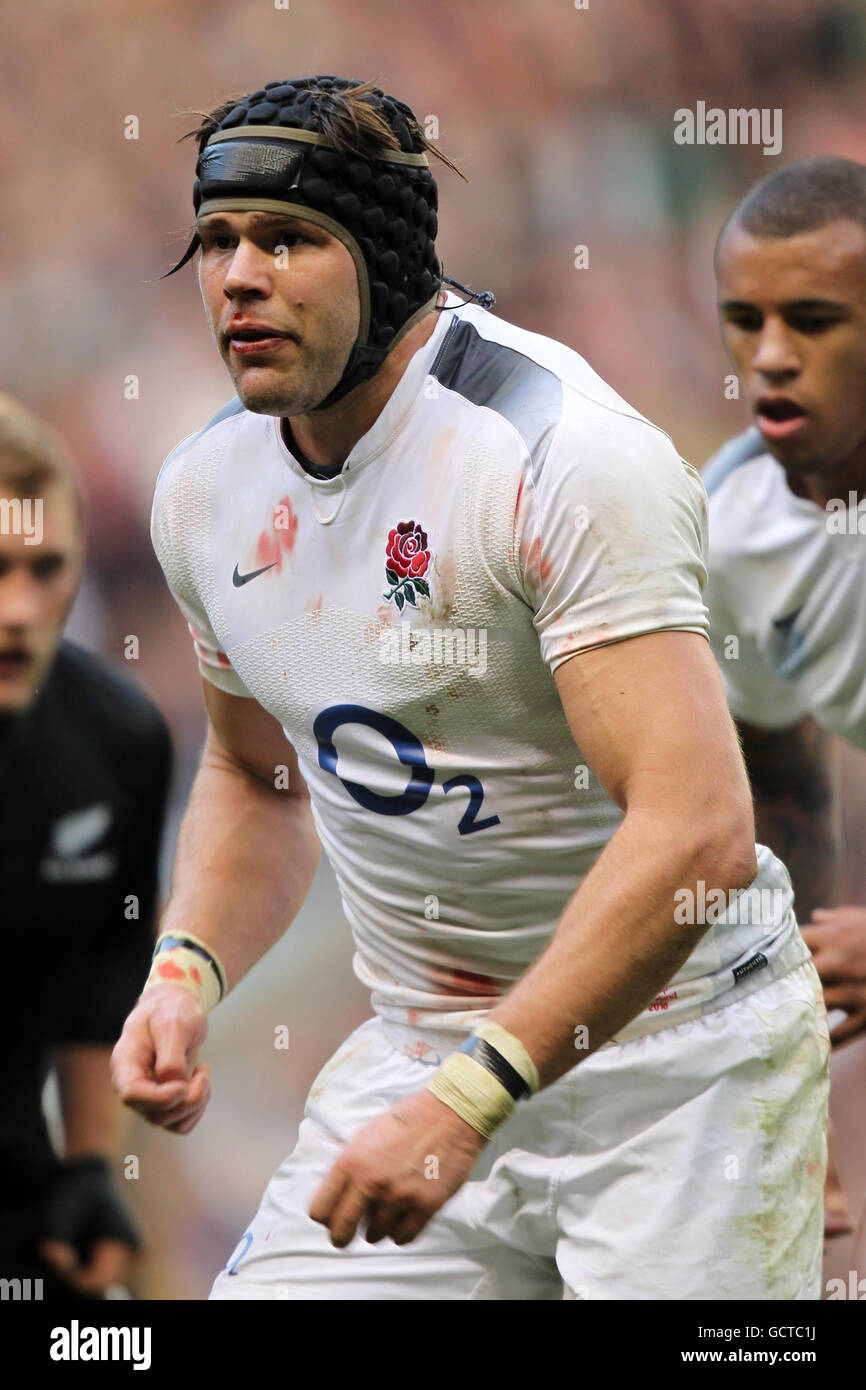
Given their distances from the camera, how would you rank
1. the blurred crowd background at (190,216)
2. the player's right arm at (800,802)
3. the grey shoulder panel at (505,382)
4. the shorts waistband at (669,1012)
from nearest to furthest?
the grey shoulder panel at (505,382), the shorts waistband at (669,1012), the player's right arm at (800,802), the blurred crowd background at (190,216)

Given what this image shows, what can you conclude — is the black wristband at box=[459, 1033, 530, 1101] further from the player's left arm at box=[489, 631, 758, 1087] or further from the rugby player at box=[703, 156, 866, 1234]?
the rugby player at box=[703, 156, 866, 1234]

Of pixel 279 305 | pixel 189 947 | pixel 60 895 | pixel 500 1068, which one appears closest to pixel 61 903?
pixel 60 895

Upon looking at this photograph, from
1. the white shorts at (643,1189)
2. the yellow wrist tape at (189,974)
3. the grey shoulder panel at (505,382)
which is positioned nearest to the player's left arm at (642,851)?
the grey shoulder panel at (505,382)

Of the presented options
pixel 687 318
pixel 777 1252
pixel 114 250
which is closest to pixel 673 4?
pixel 687 318

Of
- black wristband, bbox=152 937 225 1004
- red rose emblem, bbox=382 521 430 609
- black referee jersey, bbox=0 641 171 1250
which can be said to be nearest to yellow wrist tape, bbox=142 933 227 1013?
black wristband, bbox=152 937 225 1004

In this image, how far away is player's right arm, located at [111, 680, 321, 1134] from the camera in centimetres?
258

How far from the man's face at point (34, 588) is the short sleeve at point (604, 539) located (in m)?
2.22

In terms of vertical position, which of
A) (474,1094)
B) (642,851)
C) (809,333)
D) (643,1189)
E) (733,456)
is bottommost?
(643,1189)

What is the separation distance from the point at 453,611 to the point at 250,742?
667 millimetres

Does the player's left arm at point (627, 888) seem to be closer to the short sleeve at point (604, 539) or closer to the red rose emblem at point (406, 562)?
the short sleeve at point (604, 539)

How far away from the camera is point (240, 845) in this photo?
2662mm

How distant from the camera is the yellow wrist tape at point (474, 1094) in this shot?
1.81m

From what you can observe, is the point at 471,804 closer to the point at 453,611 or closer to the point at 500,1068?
the point at 453,611

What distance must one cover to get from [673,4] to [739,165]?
50 centimetres
